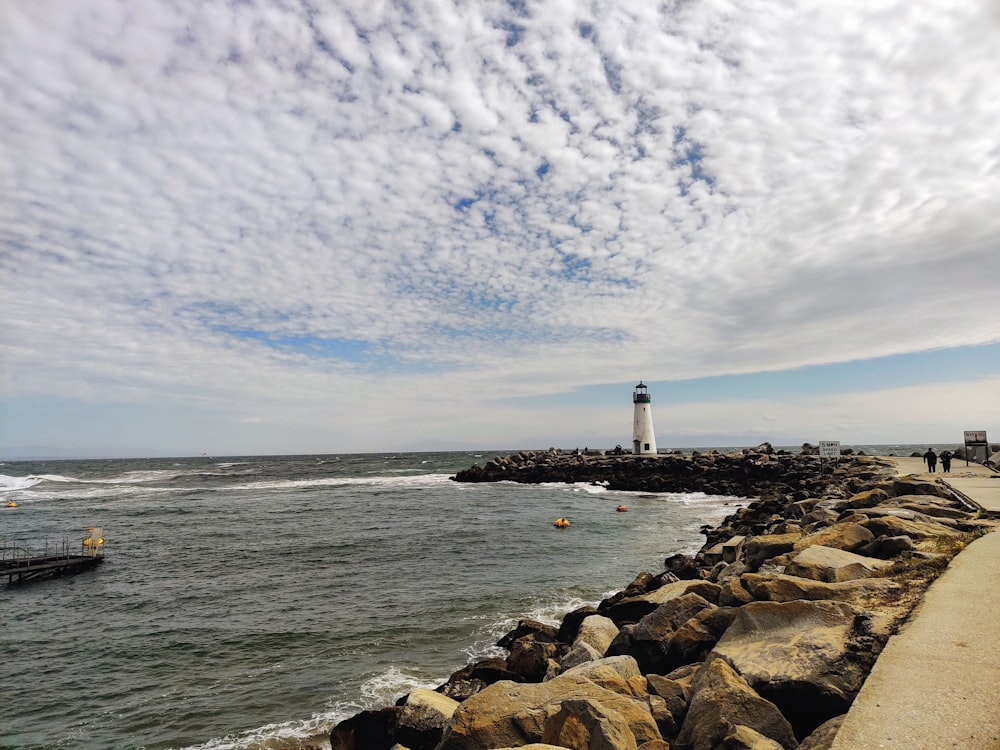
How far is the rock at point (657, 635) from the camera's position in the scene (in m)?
7.20

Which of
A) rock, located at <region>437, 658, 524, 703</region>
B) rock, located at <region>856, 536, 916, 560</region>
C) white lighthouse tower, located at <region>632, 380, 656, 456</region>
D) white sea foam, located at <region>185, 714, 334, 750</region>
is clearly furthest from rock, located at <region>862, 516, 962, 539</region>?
white lighthouse tower, located at <region>632, 380, 656, 456</region>

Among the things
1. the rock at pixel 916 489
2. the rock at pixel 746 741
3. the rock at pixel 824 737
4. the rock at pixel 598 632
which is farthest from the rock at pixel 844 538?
the rock at pixel 916 489

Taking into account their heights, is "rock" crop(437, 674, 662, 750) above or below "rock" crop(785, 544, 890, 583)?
below

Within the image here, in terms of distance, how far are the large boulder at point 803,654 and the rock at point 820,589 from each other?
723 mm

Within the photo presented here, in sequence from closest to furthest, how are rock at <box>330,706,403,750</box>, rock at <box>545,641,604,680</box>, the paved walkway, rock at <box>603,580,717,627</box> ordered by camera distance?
1. the paved walkway
2. rock at <box>330,706,403,750</box>
3. rock at <box>545,641,604,680</box>
4. rock at <box>603,580,717,627</box>

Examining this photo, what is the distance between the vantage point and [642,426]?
58.2 metres

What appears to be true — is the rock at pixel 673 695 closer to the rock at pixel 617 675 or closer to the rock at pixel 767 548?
the rock at pixel 617 675

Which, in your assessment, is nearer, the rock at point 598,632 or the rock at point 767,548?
the rock at point 598,632

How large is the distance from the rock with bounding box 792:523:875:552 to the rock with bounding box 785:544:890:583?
897 millimetres

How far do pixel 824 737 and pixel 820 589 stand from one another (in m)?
3.17

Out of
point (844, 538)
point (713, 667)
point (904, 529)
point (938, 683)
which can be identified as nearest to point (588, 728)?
point (713, 667)

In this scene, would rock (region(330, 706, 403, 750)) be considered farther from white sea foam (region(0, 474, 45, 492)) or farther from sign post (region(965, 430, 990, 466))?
white sea foam (region(0, 474, 45, 492))

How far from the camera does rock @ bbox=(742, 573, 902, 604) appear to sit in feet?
21.4

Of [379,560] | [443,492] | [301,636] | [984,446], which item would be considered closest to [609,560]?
[379,560]
